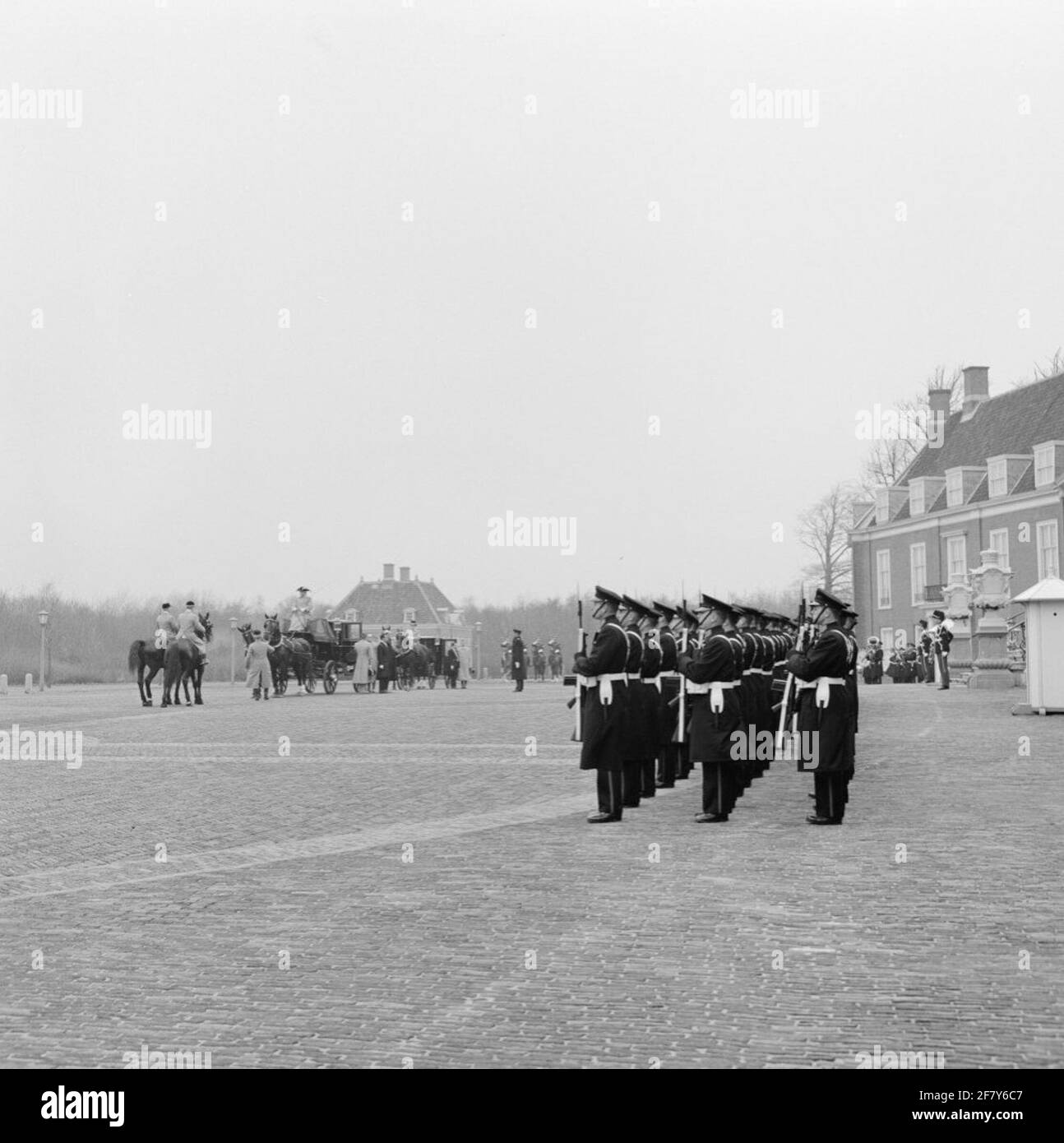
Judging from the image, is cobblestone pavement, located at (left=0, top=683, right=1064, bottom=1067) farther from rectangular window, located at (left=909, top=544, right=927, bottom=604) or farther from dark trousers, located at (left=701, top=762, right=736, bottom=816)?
rectangular window, located at (left=909, top=544, right=927, bottom=604)

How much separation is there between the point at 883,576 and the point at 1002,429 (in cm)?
868

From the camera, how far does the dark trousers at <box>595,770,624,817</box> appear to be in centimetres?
1151

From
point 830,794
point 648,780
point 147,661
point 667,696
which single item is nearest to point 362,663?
point 147,661

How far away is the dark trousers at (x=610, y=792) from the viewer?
1151cm

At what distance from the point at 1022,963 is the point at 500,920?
2.55 meters

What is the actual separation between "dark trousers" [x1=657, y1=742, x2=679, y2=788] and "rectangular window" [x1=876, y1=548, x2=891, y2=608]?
4983cm

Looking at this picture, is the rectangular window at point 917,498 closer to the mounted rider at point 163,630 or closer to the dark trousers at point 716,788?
the mounted rider at point 163,630

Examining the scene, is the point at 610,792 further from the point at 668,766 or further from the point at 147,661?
the point at 147,661

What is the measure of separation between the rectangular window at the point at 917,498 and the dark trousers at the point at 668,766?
48.1 metres

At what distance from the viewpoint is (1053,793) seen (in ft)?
41.4

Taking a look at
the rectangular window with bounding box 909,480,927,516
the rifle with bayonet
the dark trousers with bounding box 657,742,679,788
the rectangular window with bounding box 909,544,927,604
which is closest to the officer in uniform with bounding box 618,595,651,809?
the rifle with bayonet

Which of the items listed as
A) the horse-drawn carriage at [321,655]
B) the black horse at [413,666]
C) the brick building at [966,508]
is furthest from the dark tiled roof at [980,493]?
the horse-drawn carriage at [321,655]
